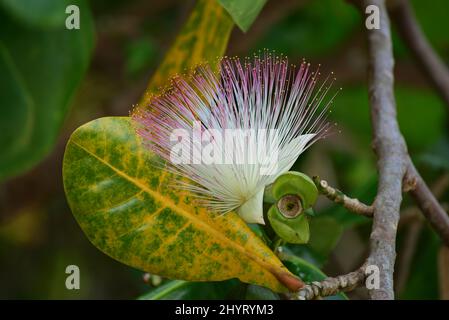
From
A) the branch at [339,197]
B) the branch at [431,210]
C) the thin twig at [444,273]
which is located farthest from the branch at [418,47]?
the branch at [339,197]

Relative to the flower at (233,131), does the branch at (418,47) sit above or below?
above

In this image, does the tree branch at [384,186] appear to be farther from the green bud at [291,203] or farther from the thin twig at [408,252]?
the thin twig at [408,252]

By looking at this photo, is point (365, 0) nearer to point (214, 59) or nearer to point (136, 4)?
point (214, 59)

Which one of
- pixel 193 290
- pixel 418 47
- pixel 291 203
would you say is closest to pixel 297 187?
pixel 291 203

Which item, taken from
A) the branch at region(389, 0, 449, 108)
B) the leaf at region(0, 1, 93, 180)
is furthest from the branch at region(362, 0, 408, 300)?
the leaf at region(0, 1, 93, 180)

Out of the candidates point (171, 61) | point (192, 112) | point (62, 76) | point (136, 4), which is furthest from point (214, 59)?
point (136, 4)

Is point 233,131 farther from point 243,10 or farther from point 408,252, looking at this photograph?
point 408,252

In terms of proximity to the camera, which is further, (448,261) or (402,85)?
(402,85)
